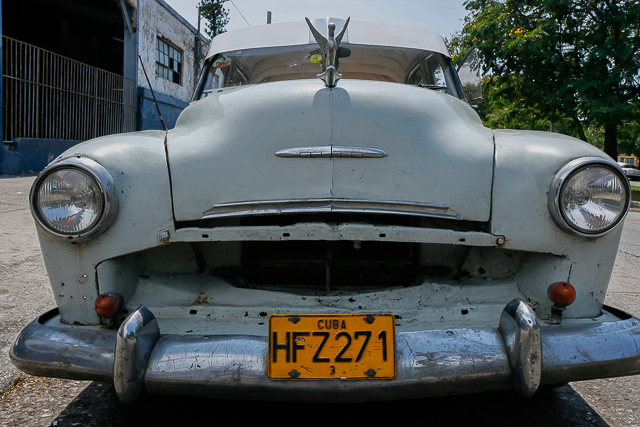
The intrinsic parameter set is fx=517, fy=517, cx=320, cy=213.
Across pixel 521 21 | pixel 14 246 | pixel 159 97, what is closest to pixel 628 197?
pixel 14 246

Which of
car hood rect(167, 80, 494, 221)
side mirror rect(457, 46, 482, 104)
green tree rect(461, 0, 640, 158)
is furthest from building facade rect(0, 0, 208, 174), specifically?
green tree rect(461, 0, 640, 158)

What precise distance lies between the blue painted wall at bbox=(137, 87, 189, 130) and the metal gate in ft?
1.66

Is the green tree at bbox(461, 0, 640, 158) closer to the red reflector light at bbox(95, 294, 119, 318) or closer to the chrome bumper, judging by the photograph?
the chrome bumper

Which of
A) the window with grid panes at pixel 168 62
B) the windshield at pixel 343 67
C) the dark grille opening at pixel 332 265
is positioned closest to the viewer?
the dark grille opening at pixel 332 265

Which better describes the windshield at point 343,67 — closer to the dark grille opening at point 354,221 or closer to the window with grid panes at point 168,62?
the dark grille opening at point 354,221

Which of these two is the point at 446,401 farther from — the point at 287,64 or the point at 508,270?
the point at 287,64

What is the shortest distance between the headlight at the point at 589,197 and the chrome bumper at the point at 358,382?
378 millimetres

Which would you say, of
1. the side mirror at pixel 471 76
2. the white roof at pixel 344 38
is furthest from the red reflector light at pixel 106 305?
the side mirror at pixel 471 76

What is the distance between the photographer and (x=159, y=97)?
14836 millimetres

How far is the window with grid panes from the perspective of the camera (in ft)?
49.0

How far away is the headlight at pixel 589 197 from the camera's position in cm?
175

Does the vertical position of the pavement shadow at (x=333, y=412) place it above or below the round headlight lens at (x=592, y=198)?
below

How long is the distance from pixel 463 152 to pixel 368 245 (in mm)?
548

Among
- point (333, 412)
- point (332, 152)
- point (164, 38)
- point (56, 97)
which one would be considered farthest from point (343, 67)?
point (164, 38)
